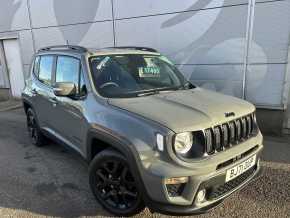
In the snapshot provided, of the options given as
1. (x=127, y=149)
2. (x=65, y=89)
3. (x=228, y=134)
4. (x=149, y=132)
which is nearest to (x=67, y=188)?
(x=65, y=89)

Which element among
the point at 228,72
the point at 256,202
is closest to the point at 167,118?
the point at 256,202

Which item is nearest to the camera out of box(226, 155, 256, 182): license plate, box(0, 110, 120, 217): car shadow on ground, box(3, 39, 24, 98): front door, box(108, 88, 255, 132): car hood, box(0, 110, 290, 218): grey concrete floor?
box(108, 88, 255, 132): car hood

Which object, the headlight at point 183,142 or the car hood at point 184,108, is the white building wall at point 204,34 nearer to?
the car hood at point 184,108

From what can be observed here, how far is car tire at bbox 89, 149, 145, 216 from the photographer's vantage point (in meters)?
2.91

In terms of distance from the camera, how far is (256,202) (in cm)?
335

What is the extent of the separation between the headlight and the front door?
9937 millimetres

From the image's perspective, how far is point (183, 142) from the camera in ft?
8.49

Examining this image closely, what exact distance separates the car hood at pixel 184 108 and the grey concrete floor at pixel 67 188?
1.14 meters

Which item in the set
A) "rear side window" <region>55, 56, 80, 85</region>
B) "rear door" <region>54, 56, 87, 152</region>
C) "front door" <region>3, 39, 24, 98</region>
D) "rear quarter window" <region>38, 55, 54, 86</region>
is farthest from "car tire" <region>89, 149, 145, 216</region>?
"front door" <region>3, 39, 24, 98</region>

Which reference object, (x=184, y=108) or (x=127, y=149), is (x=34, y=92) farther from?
(x=184, y=108)

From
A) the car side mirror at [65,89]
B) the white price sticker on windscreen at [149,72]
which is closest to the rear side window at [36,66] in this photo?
the car side mirror at [65,89]

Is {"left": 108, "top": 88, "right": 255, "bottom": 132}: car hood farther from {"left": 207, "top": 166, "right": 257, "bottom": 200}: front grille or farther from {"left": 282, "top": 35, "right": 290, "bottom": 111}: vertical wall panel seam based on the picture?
{"left": 282, "top": 35, "right": 290, "bottom": 111}: vertical wall panel seam

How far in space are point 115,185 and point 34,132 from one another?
3.19 m

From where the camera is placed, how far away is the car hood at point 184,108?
2.62 meters
